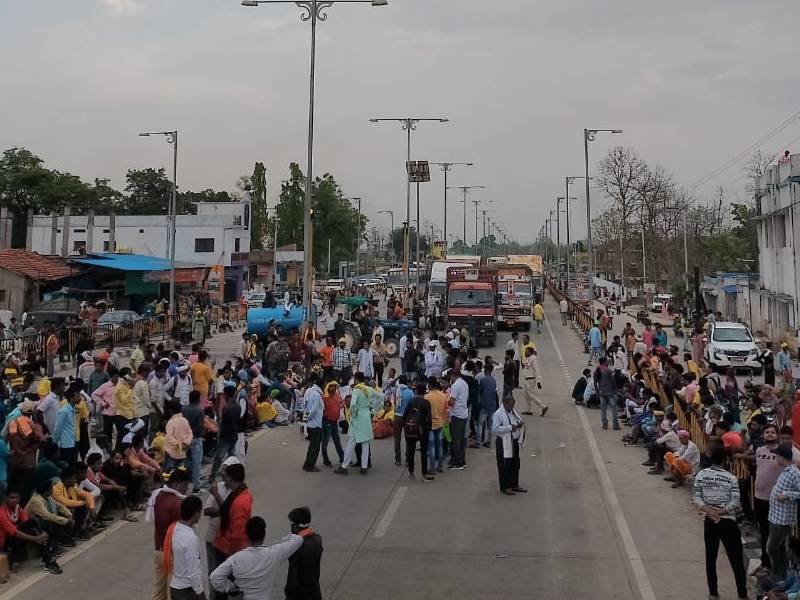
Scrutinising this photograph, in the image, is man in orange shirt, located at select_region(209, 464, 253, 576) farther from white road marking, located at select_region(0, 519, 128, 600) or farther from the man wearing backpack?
the man wearing backpack

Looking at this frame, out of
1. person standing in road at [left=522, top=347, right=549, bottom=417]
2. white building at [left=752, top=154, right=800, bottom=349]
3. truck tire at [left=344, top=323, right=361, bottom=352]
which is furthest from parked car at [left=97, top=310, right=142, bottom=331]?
white building at [left=752, top=154, right=800, bottom=349]

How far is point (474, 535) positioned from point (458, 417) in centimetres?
373

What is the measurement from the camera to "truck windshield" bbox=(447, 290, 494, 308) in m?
35.4

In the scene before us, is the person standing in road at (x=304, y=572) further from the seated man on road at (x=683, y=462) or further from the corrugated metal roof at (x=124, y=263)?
the corrugated metal roof at (x=124, y=263)

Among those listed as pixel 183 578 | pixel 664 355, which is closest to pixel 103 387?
pixel 183 578

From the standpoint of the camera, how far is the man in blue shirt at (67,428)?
463 inches

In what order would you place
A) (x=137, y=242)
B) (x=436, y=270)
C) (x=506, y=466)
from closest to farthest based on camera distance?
(x=506, y=466), (x=436, y=270), (x=137, y=242)

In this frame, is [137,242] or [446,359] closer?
[446,359]

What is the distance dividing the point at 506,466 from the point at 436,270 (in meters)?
36.7

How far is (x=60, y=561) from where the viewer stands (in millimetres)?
9617

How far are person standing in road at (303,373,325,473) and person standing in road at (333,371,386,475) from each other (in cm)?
45

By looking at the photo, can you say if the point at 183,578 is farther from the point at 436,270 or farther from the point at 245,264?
the point at 245,264

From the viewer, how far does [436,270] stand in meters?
49.1

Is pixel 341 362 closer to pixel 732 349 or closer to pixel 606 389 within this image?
pixel 606 389
